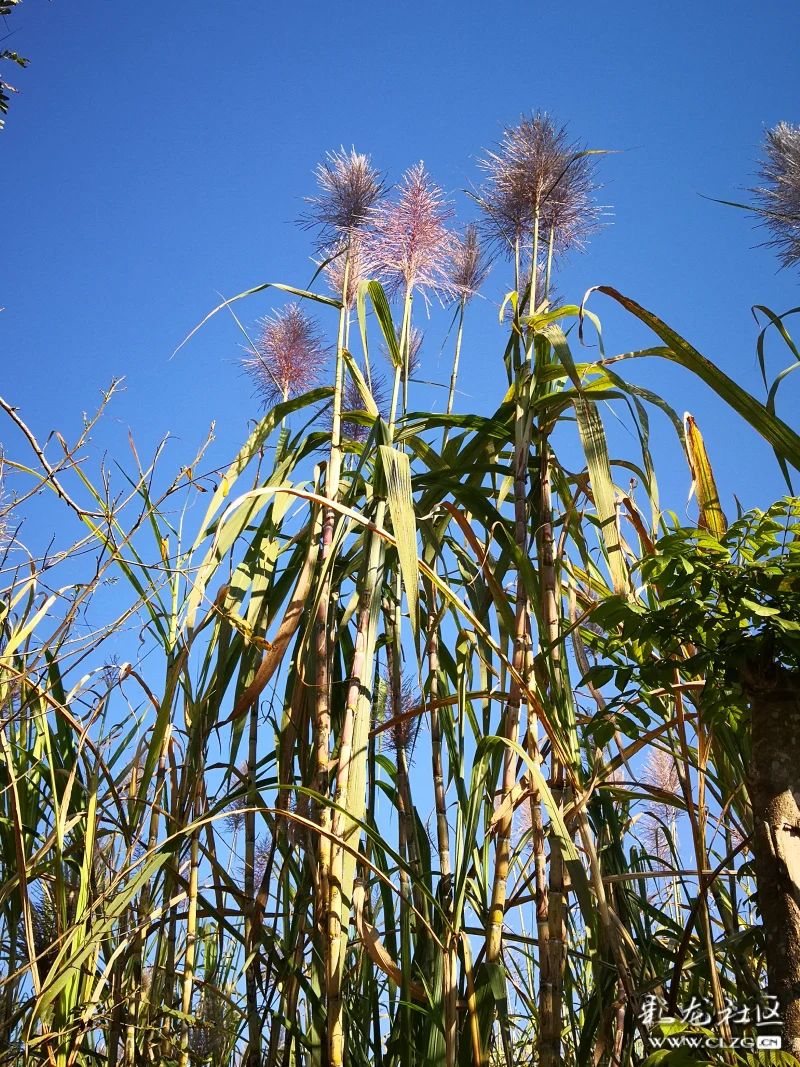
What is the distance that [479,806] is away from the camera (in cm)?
110

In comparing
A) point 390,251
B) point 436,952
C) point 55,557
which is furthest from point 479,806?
point 390,251

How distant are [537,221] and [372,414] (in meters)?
0.48

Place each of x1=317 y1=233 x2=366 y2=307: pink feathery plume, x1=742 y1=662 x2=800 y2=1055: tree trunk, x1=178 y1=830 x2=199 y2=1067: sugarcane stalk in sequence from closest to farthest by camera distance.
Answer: x1=742 y1=662 x2=800 y2=1055: tree trunk
x1=178 y1=830 x2=199 y2=1067: sugarcane stalk
x1=317 y1=233 x2=366 y2=307: pink feathery plume

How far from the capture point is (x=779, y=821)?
0.94 metres

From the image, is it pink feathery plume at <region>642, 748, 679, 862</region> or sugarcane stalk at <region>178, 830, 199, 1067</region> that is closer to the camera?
sugarcane stalk at <region>178, 830, 199, 1067</region>

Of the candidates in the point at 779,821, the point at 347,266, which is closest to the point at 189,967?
the point at 779,821

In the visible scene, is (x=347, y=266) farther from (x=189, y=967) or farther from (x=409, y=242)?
(x=189, y=967)

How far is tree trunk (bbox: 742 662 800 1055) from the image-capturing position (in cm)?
88

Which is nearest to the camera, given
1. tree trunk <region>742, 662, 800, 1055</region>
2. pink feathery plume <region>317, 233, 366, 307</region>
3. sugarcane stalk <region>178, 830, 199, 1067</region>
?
tree trunk <region>742, 662, 800, 1055</region>

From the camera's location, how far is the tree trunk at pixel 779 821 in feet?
2.89

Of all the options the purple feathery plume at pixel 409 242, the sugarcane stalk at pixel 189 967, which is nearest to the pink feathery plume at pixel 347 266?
the purple feathery plume at pixel 409 242

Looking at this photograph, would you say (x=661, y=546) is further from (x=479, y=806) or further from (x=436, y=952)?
(x=436, y=952)

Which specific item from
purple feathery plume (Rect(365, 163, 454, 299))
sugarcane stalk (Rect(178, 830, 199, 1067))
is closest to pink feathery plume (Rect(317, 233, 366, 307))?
purple feathery plume (Rect(365, 163, 454, 299))

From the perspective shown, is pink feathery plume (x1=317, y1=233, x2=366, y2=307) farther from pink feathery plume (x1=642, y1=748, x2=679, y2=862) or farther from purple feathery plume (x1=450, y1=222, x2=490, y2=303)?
pink feathery plume (x1=642, y1=748, x2=679, y2=862)
